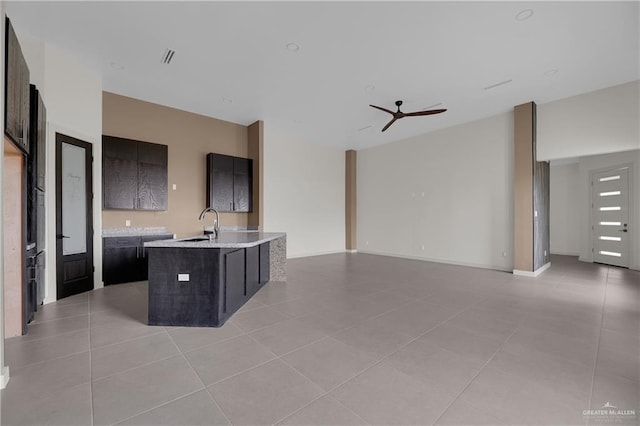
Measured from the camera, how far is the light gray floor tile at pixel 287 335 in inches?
98.7

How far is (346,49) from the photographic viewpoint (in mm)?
3820

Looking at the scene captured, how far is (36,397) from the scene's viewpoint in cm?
176

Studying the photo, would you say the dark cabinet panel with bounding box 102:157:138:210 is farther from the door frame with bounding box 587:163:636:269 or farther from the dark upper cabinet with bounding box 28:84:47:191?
the door frame with bounding box 587:163:636:269

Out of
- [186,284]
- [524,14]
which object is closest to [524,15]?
[524,14]

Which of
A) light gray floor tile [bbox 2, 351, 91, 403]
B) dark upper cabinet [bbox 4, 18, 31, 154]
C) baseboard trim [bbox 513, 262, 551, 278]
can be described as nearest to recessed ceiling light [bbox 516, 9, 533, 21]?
baseboard trim [bbox 513, 262, 551, 278]

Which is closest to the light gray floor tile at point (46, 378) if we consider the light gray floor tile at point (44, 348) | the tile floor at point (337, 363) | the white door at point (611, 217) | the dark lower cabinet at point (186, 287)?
the tile floor at point (337, 363)

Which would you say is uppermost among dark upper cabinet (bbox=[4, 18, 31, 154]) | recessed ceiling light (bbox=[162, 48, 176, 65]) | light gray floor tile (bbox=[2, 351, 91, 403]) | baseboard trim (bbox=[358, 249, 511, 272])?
recessed ceiling light (bbox=[162, 48, 176, 65])

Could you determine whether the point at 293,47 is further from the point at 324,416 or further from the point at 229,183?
the point at 324,416

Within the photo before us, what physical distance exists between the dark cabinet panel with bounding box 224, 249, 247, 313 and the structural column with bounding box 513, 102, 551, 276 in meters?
5.59

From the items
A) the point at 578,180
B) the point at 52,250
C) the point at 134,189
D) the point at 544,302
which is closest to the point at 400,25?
the point at 544,302

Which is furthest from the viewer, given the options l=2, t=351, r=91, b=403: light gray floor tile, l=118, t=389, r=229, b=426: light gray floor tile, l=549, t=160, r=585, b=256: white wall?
l=549, t=160, r=585, b=256: white wall

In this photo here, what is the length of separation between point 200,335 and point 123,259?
312cm

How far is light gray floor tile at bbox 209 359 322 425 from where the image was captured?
1617mm

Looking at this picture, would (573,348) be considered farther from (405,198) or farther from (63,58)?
(63,58)
